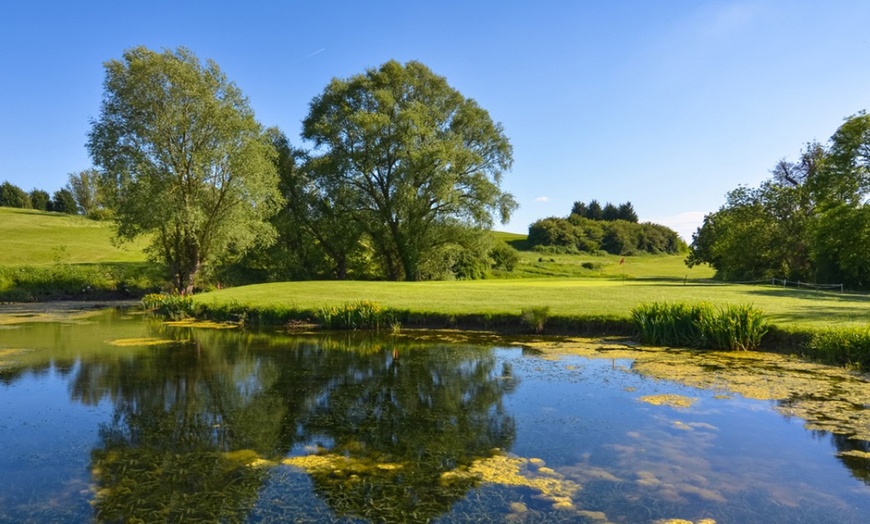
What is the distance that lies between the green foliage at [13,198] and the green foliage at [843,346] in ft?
381

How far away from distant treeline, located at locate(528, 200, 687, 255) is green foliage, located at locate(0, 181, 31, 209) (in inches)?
3507

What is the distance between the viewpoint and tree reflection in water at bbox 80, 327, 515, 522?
6.07m

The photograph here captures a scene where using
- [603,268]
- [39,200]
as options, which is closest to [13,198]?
[39,200]

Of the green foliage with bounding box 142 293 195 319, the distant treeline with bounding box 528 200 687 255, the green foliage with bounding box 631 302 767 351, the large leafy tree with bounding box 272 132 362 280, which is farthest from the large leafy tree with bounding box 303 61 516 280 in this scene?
the distant treeline with bounding box 528 200 687 255

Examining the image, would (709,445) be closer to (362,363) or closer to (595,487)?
(595,487)

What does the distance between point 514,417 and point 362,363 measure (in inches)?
225

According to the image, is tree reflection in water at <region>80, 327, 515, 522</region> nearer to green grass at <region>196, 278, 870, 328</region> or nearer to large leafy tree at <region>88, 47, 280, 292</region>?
green grass at <region>196, 278, 870, 328</region>

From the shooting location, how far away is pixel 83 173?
94.0m

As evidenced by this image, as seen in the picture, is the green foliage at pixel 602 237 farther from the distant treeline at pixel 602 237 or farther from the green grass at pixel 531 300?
the green grass at pixel 531 300

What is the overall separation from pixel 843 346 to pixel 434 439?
11.1m

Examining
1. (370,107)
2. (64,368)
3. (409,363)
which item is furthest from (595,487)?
(370,107)

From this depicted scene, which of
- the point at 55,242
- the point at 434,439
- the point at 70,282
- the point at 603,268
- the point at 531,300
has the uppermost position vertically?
the point at 55,242

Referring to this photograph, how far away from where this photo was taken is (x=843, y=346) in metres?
13.2

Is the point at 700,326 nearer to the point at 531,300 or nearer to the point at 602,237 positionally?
the point at 531,300
